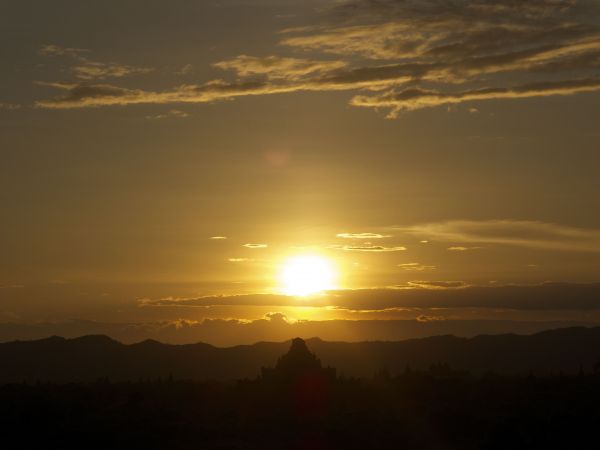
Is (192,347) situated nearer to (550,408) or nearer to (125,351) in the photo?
(125,351)

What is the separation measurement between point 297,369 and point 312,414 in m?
8.31

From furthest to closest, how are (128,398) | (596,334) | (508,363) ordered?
(596,334)
(508,363)
(128,398)

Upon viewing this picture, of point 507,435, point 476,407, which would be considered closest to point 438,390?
point 476,407

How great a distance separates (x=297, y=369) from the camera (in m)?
60.2

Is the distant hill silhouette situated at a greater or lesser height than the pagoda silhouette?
greater

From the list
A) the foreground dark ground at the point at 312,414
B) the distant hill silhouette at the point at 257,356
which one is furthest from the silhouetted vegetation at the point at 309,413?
the distant hill silhouette at the point at 257,356

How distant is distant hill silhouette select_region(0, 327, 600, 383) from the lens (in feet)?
391

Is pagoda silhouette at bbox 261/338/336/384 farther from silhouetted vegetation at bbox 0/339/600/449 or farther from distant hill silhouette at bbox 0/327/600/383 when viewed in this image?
distant hill silhouette at bbox 0/327/600/383

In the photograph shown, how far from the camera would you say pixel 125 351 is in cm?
13412

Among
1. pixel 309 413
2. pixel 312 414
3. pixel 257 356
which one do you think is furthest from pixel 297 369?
pixel 257 356

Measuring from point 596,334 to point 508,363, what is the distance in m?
21.5

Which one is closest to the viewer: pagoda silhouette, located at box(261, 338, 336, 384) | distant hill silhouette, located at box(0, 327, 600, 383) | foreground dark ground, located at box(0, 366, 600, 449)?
foreground dark ground, located at box(0, 366, 600, 449)

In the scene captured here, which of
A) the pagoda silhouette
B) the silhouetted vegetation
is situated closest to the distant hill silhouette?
the pagoda silhouette

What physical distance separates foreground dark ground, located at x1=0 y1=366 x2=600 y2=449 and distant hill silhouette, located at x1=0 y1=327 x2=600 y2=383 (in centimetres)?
5619
